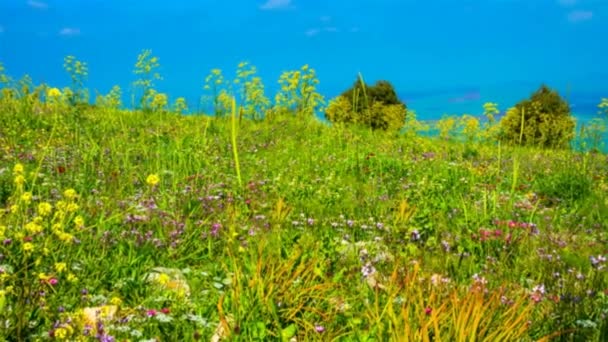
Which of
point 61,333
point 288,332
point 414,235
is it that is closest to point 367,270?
point 288,332

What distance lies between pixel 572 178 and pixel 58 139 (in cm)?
764

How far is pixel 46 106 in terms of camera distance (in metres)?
13.6

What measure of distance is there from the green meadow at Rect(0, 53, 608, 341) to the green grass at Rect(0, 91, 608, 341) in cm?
2

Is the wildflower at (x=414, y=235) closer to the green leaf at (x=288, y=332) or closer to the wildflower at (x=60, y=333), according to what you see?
the green leaf at (x=288, y=332)

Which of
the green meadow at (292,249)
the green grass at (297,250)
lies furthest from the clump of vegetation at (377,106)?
the green grass at (297,250)

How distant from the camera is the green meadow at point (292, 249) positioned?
3139 millimetres

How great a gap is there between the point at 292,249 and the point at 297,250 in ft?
1.65

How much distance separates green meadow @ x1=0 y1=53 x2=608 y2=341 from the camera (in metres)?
3.14

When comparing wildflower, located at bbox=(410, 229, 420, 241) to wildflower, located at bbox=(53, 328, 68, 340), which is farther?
wildflower, located at bbox=(410, 229, 420, 241)

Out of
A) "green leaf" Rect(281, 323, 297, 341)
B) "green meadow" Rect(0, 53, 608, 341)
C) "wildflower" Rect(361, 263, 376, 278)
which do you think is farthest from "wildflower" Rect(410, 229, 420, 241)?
"green leaf" Rect(281, 323, 297, 341)

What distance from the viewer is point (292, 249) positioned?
429 centimetres

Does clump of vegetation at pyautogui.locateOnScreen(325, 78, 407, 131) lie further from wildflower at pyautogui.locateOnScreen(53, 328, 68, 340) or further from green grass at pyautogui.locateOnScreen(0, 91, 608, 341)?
wildflower at pyautogui.locateOnScreen(53, 328, 68, 340)

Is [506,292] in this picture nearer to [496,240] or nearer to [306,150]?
[496,240]

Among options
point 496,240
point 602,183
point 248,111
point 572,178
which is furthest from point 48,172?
point 248,111
